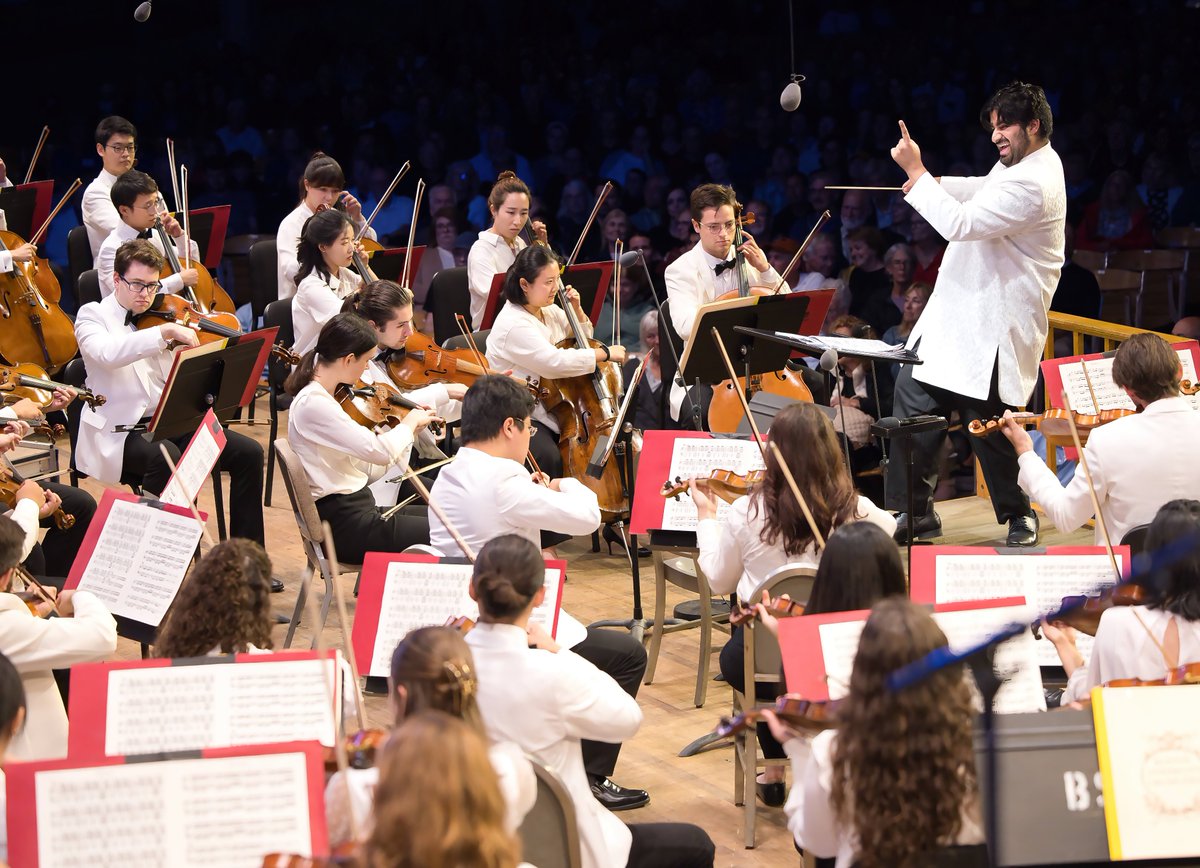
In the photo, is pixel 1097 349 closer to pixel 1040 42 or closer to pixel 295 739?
pixel 1040 42

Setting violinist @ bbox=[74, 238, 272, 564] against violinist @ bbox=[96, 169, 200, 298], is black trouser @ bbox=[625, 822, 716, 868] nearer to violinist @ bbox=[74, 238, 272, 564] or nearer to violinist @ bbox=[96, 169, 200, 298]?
violinist @ bbox=[74, 238, 272, 564]

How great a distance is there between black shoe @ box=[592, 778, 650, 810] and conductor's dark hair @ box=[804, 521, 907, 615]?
1.07 metres

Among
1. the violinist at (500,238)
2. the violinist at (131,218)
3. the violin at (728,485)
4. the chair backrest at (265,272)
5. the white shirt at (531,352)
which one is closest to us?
the violin at (728,485)

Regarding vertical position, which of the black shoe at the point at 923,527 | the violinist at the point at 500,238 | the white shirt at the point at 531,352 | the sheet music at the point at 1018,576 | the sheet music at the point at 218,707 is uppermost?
the violinist at the point at 500,238

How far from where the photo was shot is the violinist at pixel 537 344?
17.5 ft

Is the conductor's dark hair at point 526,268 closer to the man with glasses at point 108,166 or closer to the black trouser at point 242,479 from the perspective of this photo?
the black trouser at point 242,479

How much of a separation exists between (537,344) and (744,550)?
78.2 inches

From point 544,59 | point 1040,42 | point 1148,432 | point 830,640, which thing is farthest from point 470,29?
point 830,640

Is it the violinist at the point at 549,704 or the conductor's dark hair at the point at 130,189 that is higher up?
the conductor's dark hair at the point at 130,189

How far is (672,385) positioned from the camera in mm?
5938

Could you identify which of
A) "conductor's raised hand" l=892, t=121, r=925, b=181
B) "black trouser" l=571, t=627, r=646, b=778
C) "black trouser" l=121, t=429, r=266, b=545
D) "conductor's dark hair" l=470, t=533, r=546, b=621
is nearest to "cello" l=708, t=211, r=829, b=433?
"conductor's raised hand" l=892, t=121, r=925, b=181

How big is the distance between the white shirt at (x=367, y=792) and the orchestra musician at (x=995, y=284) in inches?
108

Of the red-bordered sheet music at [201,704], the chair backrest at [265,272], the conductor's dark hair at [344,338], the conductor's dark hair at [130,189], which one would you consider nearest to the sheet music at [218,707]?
the red-bordered sheet music at [201,704]

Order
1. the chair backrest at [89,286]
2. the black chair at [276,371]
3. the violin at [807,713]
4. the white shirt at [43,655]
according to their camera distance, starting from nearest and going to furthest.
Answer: the violin at [807,713], the white shirt at [43,655], the black chair at [276,371], the chair backrest at [89,286]
